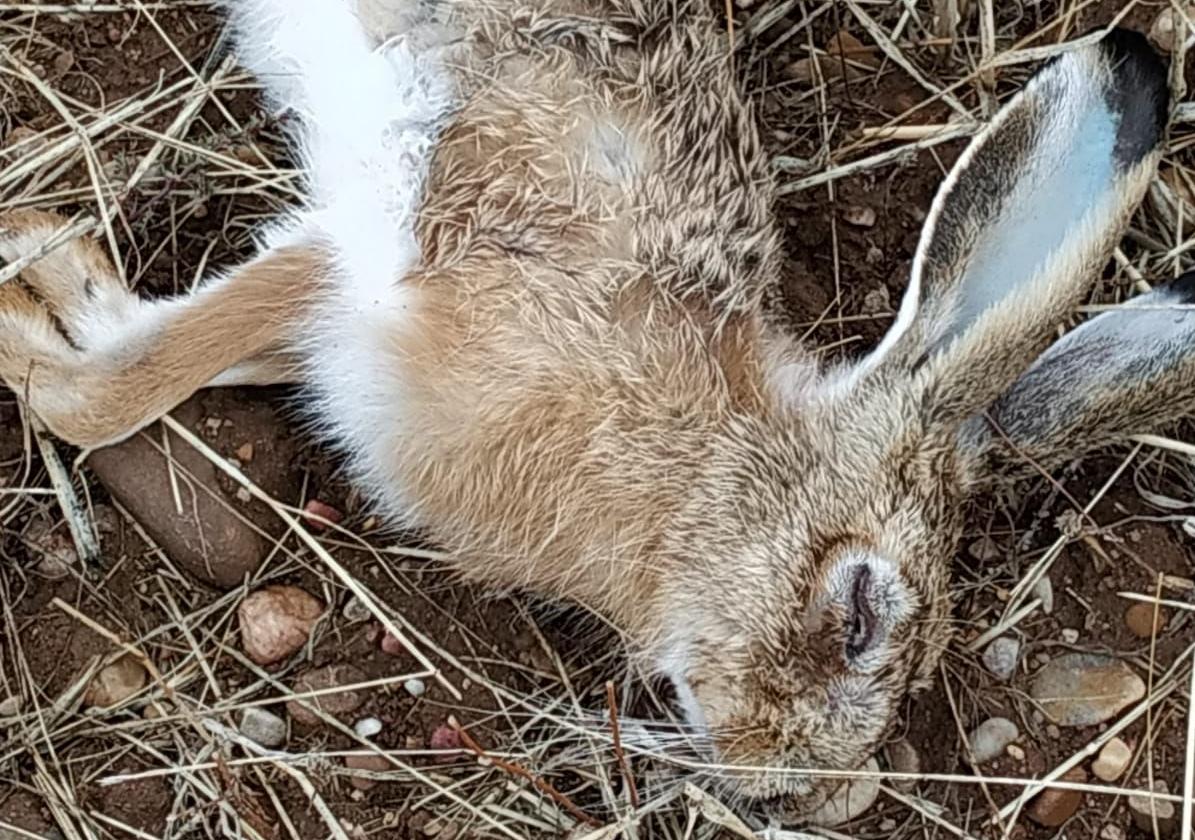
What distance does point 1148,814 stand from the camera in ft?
13.8

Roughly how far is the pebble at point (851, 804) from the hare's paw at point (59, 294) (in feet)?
6.65

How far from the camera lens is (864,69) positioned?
14.9 feet

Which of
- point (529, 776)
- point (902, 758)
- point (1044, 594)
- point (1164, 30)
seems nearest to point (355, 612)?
point (529, 776)

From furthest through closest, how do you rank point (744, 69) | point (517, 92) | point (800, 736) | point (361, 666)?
point (744, 69)
point (361, 666)
point (517, 92)
point (800, 736)

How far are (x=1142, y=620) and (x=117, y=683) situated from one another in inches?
102

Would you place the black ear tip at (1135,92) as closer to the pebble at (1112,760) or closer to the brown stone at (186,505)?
the pebble at (1112,760)

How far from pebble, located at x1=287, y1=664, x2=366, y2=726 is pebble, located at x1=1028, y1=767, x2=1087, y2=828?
67.3 inches

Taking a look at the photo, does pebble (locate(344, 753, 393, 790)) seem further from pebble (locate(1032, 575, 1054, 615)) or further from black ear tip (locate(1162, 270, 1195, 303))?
black ear tip (locate(1162, 270, 1195, 303))

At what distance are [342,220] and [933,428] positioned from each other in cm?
143

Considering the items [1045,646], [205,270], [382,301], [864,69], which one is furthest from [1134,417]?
[205,270]

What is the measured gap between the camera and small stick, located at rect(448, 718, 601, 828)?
3.80m

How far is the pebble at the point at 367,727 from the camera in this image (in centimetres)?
405

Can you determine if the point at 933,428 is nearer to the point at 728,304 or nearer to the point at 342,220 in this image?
the point at 728,304

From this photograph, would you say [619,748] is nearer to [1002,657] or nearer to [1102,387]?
[1002,657]
